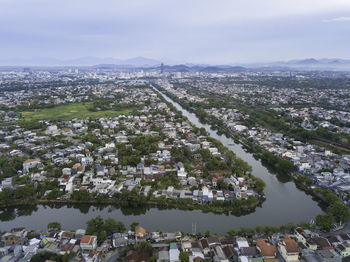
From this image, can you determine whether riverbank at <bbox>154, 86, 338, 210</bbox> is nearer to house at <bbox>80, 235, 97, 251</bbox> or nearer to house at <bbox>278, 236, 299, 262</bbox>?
house at <bbox>278, 236, 299, 262</bbox>

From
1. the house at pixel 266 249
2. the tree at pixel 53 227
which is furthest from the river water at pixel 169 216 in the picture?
the house at pixel 266 249

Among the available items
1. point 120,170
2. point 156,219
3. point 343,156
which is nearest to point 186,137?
point 120,170

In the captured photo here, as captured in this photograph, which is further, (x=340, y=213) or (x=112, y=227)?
(x=340, y=213)

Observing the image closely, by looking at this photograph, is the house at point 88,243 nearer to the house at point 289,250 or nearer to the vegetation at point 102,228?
the vegetation at point 102,228

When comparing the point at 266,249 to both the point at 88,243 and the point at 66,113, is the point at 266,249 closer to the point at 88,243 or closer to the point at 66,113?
the point at 88,243

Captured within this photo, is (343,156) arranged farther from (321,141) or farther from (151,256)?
(151,256)

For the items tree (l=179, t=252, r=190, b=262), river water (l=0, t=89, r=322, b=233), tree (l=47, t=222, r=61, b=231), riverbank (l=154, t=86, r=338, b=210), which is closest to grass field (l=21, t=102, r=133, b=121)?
riverbank (l=154, t=86, r=338, b=210)

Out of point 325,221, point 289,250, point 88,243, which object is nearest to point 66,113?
point 88,243
